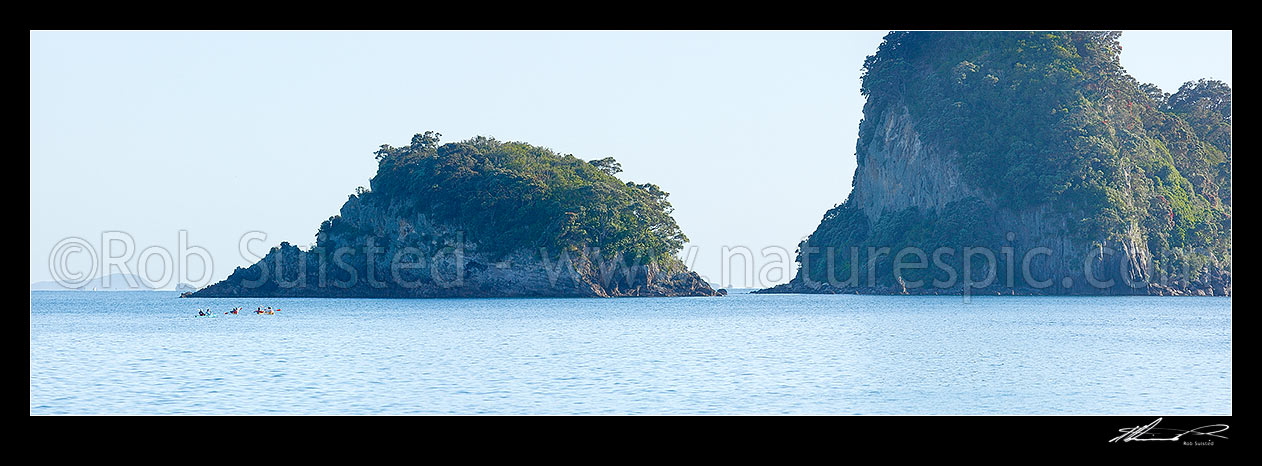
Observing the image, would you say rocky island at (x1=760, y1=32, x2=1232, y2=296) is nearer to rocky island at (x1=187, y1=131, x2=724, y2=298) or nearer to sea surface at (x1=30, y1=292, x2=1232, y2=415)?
rocky island at (x1=187, y1=131, x2=724, y2=298)

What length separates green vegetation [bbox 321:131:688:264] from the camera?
9006 cm

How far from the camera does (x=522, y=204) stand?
91.0 metres

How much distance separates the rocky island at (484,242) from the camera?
8975cm

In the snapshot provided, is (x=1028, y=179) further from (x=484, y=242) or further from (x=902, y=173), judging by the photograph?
(x=484, y=242)

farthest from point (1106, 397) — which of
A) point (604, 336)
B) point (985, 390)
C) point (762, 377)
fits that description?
point (604, 336)

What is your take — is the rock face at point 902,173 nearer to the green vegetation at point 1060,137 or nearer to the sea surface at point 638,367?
the green vegetation at point 1060,137

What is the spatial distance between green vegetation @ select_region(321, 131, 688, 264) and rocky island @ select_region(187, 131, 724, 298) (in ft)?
0.25

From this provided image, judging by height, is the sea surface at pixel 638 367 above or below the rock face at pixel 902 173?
below
